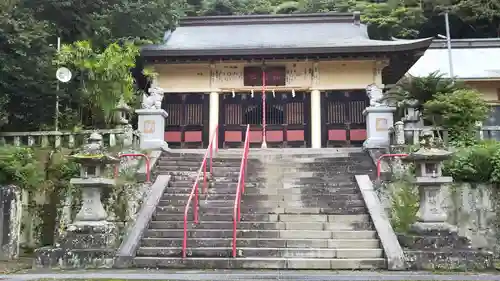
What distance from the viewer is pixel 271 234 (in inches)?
384

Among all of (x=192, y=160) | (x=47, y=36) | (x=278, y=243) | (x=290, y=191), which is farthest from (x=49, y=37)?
(x=278, y=243)

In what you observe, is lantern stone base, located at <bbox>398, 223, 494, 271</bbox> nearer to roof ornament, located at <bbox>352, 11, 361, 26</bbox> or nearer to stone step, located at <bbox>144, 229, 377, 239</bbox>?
stone step, located at <bbox>144, 229, 377, 239</bbox>

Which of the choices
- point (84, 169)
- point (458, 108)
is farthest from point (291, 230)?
point (458, 108)

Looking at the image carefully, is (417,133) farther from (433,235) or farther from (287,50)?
(287,50)

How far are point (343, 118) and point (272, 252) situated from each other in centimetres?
1109

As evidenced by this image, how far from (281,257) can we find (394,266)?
214cm

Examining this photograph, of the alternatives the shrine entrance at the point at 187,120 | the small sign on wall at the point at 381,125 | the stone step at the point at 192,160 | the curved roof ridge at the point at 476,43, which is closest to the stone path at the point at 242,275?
the stone step at the point at 192,160

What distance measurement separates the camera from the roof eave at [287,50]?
58.3 feet

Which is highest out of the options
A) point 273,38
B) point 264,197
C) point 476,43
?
point 476,43

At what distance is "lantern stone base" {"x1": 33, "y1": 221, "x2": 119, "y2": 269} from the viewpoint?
8.98 metres

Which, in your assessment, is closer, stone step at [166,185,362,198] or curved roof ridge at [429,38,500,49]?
stone step at [166,185,362,198]

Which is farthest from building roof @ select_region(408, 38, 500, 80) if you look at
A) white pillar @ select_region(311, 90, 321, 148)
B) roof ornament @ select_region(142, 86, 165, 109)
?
roof ornament @ select_region(142, 86, 165, 109)

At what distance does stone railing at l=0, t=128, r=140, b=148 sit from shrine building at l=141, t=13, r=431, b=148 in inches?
229

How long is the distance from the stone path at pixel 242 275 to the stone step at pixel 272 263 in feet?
1.26
